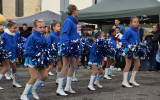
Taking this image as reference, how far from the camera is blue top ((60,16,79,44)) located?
6.11 metres

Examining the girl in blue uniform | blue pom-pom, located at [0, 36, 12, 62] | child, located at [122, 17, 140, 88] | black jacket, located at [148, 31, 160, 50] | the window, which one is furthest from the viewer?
the window

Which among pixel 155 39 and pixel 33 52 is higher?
pixel 33 52

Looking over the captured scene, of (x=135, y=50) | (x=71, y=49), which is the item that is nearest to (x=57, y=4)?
(x=135, y=50)

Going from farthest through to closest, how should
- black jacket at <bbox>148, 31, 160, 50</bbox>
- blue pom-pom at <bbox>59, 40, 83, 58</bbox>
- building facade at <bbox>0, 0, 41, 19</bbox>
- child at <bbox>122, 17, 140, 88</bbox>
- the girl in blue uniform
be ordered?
1. building facade at <bbox>0, 0, 41, 19</bbox>
2. black jacket at <bbox>148, 31, 160, 50</bbox>
3. child at <bbox>122, 17, 140, 88</bbox>
4. the girl in blue uniform
5. blue pom-pom at <bbox>59, 40, 83, 58</bbox>

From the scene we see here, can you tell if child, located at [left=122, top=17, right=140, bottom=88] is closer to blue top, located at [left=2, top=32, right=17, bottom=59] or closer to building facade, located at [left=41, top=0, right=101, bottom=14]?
blue top, located at [left=2, top=32, right=17, bottom=59]

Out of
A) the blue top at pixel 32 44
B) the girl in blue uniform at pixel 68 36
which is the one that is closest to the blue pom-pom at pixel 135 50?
the girl in blue uniform at pixel 68 36

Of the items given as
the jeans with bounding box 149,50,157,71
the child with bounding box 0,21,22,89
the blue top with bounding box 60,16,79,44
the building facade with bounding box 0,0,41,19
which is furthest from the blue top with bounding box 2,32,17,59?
the building facade with bounding box 0,0,41,19

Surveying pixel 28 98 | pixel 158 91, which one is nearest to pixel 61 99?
pixel 28 98

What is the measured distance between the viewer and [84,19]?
1335 cm

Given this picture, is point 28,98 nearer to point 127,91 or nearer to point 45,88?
point 45,88

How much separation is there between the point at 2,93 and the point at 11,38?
61.0 inches

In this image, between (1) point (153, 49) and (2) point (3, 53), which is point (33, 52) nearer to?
(2) point (3, 53)

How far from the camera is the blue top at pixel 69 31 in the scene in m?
6.11

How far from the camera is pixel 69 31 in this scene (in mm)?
6199
